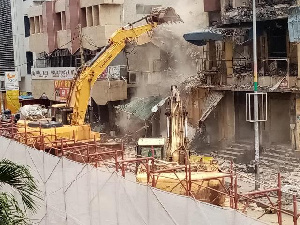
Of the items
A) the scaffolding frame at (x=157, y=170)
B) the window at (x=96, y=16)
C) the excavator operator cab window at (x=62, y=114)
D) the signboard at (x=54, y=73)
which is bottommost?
the scaffolding frame at (x=157, y=170)

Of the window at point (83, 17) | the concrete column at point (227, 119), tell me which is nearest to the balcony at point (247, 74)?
the concrete column at point (227, 119)

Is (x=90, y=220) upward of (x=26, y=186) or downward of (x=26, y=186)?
downward

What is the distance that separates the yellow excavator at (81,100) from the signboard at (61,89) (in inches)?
472

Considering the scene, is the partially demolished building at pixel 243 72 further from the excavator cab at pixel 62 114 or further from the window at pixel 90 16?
the excavator cab at pixel 62 114

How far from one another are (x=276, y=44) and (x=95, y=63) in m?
9.79

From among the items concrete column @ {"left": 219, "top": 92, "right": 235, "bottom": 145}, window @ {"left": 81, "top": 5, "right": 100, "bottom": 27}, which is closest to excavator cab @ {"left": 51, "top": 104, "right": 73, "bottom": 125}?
concrete column @ {"left": 219, "top": 92, "right": 235, "bottom": 145}

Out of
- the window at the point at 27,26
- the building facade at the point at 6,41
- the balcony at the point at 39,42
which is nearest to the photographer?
the balcony at the point at 39,42

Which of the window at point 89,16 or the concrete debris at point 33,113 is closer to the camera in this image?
the concrete debris at point 33,113

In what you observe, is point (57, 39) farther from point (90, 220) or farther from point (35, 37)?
point (90, 220)

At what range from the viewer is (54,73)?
3775 cm

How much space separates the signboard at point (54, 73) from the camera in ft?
117

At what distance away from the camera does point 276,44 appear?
89.5ft

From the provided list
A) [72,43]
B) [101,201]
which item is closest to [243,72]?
[72,43]

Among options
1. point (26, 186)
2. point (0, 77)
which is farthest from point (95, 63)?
point (0, 77)
